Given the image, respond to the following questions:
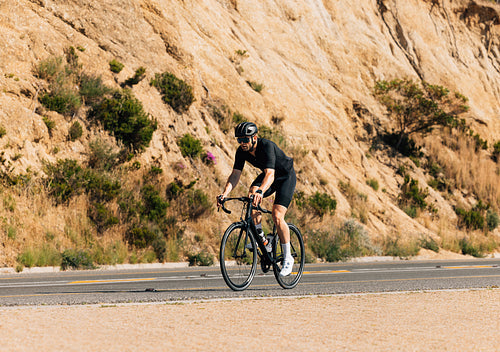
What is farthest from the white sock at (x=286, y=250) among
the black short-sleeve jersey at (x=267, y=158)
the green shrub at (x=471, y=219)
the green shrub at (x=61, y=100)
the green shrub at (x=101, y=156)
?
the green shrub at (x=471, y=219)

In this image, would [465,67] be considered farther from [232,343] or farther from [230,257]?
[232,343]

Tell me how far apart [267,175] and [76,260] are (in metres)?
8.05

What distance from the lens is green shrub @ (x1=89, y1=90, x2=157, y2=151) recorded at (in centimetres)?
1922

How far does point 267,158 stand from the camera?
7992 mm

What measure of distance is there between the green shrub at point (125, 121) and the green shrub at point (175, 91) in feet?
9.48

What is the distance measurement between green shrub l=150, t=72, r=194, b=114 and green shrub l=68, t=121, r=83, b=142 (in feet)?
14.5

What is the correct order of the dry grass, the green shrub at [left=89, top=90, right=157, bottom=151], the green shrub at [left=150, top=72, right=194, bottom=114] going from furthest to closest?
the dry grass
the green shrub at [left=150, top=72, right=194, bottom=114]
the green shrub at [left=89, top=90, right=157, bottom=151]

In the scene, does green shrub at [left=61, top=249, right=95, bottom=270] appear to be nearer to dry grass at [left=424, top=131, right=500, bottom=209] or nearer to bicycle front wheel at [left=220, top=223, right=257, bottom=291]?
bicycle front wheel at [left=220, top=223, right=257, bottom=291]

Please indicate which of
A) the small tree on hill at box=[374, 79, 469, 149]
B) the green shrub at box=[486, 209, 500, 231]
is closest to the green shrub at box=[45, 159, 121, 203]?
the small tree on hill at box=[374, 79, 469, 149]

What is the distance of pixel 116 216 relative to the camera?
55.6 ft

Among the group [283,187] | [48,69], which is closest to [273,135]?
[48,69]

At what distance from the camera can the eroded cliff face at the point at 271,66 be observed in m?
20.0

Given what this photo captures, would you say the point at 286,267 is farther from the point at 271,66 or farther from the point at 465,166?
the point at 465,166

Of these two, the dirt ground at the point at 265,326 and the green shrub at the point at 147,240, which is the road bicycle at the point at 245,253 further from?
the green shrub at the point at 147,240
